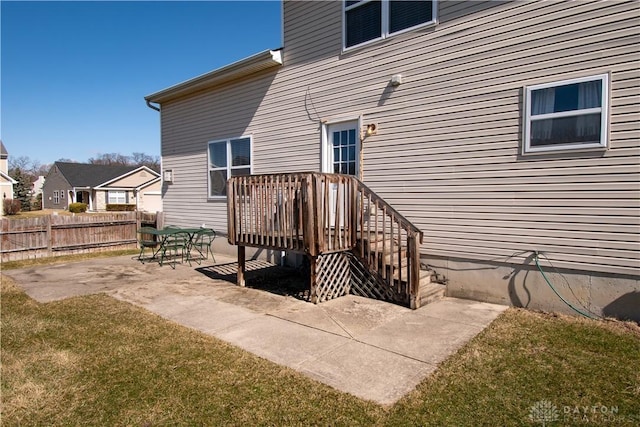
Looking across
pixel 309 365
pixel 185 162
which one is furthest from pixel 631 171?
pixel 185 162

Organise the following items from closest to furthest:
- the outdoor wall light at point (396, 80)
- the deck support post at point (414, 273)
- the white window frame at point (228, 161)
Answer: the deck support post at point (414, 273), the outdoor wall light at point (396, 80), the white window frame at point (228, 161)

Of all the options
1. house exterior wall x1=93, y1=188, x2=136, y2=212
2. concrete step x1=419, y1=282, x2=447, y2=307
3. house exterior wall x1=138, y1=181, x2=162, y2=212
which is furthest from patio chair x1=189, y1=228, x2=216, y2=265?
house exterior wall x1=93, y1=188, x2=136, y2=212

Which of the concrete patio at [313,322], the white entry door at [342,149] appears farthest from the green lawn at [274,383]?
the white entry door at [342,149]

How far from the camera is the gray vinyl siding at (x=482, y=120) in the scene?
460 cm

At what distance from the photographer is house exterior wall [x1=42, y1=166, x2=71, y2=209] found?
3800 cm

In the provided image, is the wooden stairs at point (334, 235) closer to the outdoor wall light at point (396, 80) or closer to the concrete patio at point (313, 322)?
the concrete patio at point (313, 322)

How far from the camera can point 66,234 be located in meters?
10.7

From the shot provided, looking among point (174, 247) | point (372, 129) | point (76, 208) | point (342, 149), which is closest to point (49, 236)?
point (174, 247)

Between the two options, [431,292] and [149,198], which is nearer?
[431,292]

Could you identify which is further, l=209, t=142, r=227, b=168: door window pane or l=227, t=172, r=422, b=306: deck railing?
l=209, t=142, r=227, b=168: door window pane

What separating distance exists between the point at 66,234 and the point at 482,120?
11.0 m

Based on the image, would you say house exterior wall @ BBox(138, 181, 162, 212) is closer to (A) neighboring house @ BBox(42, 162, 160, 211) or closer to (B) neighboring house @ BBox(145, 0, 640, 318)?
(A) neighboring house @ BBox(42, 162, 160, 211)

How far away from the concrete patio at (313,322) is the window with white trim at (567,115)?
7.82 feet

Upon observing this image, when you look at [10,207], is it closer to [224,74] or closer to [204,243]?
[204,243]
